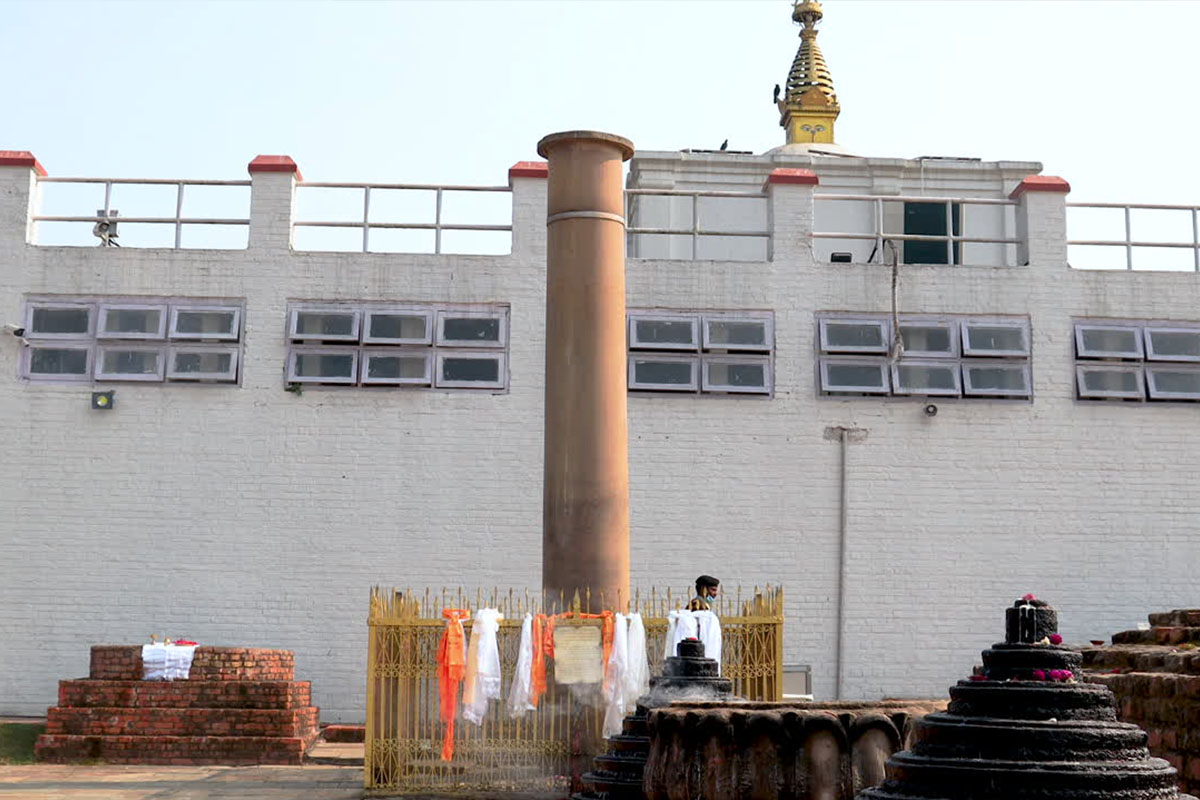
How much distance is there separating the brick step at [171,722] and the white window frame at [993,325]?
9278 mm

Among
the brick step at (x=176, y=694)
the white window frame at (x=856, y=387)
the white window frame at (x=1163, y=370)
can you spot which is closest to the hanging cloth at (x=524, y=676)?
the brick step at (x=176, y=694)

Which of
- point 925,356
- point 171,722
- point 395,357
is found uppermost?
point 925,356

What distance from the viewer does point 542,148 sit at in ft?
51.0

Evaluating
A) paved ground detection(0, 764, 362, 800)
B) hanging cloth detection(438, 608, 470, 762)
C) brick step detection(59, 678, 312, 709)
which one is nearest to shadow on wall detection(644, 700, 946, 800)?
hanging cloth detection(438, 608, 470, 762)

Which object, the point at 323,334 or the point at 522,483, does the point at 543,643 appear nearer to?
the point at 522,483

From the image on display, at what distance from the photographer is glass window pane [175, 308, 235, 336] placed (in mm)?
18891

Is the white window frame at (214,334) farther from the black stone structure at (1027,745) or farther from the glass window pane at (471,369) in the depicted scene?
the black stone structure at (1027,745)

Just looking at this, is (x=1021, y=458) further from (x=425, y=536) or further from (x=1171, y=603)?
(x=425, y=536)

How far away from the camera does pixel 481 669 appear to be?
13.6 meters

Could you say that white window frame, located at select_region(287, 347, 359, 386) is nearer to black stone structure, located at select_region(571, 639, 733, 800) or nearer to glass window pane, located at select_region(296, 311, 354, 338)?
glass window pane, located at select_region(296, 311, 354, 338)

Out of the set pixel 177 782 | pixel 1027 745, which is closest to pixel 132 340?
pixel 177 782

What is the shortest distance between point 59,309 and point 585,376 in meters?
7.72

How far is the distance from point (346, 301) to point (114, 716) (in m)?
5.70

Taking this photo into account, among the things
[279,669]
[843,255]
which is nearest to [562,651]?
[279,669]
